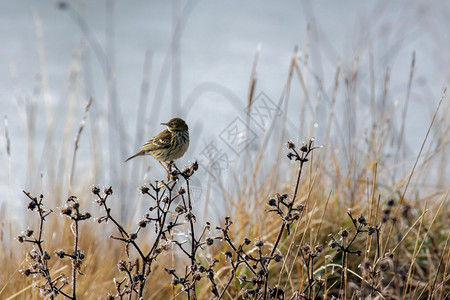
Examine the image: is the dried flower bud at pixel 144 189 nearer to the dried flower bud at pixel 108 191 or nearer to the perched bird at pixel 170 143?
the dried flower bud at pixel 108 191

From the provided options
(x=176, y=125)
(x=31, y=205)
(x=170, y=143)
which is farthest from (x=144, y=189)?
(x=176, y=125)

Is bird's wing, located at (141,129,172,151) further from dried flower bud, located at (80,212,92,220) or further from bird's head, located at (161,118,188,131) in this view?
dried flower bud, located at (80,212,92,220)

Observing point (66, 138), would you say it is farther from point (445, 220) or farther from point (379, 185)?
point (445, 220)

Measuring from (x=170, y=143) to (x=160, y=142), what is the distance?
0.12 meters

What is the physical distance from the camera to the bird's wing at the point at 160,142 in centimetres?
397

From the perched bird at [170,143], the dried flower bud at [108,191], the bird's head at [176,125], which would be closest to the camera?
the dried flower bud at [108,191]

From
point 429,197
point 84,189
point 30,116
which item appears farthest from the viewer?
point 84,189

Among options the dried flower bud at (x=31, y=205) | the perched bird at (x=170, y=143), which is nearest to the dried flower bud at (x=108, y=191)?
the dried flower bud at (x=31, y=205)

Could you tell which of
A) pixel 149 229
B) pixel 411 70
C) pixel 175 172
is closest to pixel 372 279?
pixel 175 172

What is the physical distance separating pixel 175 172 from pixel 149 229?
330 cm

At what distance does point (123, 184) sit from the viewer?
5953 millimetres

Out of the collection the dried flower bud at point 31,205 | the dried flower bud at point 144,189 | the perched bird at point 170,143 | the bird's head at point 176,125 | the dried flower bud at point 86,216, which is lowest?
the dried flower bud at point 86,216

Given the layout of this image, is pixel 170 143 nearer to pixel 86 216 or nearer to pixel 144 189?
pixel 144 189

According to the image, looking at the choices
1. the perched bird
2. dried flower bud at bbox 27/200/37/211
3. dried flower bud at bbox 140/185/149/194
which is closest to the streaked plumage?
the perched bird
